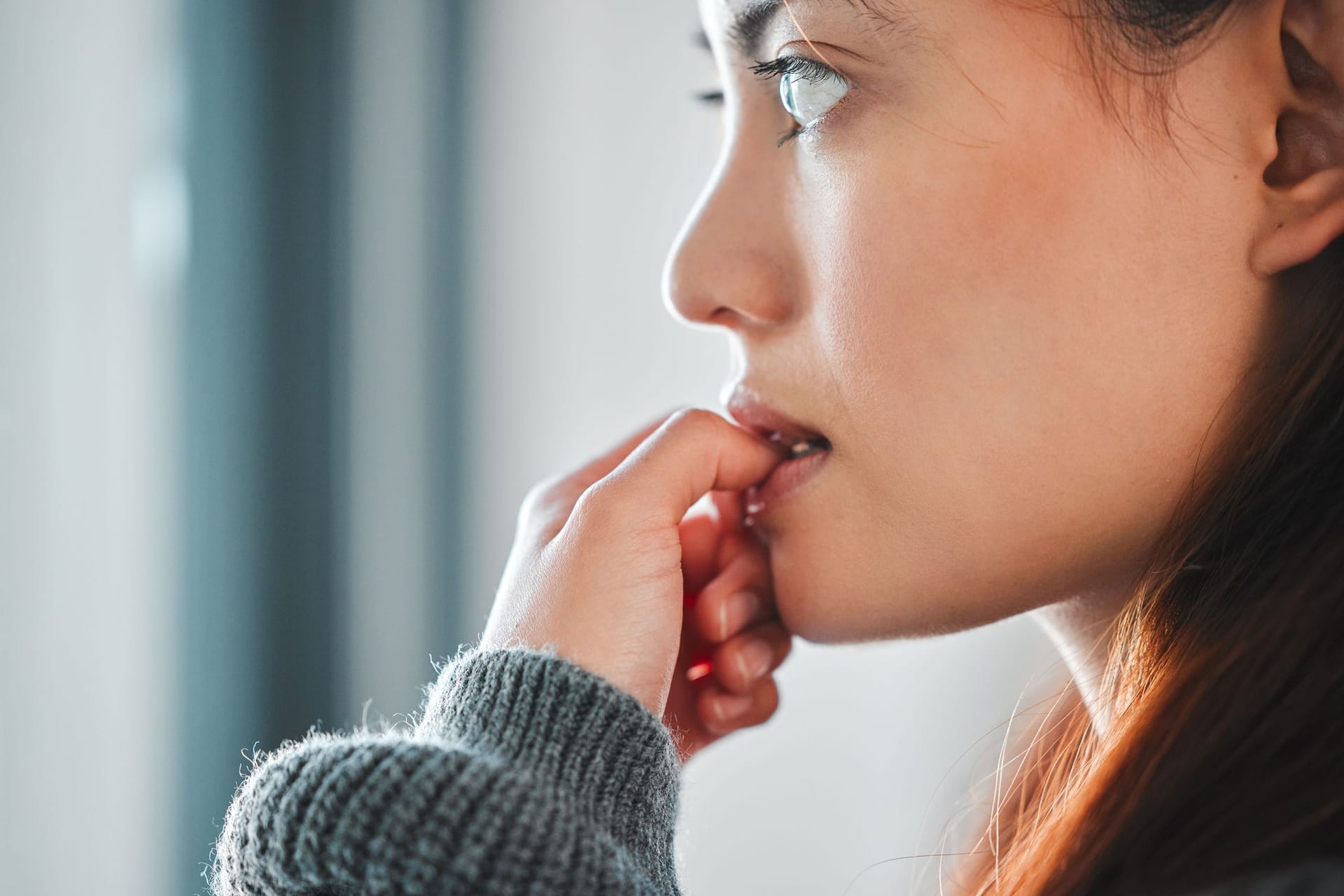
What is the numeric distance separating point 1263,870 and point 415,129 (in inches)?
58.8

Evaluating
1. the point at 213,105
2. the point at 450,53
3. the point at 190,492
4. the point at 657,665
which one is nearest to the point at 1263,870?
the point at 657,665

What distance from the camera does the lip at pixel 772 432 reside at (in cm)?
80

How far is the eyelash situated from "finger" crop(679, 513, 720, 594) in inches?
13.3

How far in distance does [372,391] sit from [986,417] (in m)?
1.15

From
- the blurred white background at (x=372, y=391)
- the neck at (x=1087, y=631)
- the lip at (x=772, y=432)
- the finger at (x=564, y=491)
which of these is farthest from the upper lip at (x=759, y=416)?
the blurred white background at (x=372, y=391)

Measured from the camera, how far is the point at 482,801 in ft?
1.96

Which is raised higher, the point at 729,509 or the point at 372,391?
the point at 372,391

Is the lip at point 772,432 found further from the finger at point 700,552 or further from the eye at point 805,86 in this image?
the eye at point 805,86

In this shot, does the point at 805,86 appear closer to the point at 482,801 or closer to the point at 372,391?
the point at 482,801

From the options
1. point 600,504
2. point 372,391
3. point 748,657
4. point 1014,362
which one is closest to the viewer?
point 1014,362

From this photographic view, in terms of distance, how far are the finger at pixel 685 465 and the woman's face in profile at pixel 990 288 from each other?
0.29 feet

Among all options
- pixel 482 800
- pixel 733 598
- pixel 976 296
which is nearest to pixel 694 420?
pixel 733 598

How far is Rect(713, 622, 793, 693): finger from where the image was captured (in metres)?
0.92

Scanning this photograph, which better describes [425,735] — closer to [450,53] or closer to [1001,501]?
[1001,501]
